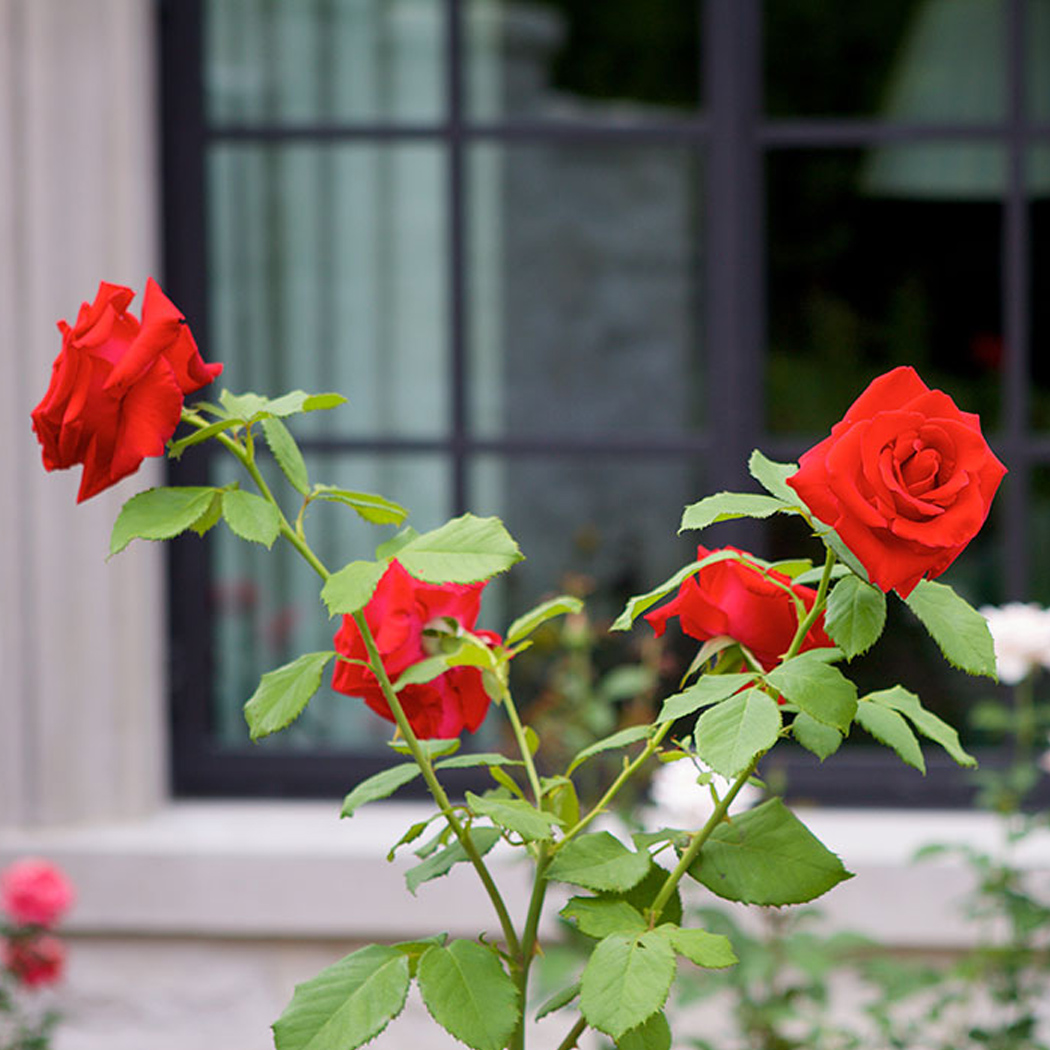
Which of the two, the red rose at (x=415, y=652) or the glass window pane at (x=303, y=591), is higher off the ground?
the red rose at (x=415, y=652)

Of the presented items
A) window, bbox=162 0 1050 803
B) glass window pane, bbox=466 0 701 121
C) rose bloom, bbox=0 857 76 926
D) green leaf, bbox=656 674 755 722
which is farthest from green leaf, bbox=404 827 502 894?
glass window pane, bbox=466 0 701 121

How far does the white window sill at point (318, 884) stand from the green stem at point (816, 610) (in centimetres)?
174

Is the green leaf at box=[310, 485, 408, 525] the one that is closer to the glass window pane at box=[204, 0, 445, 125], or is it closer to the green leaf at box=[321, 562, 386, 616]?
the green leaf at box=[321, 562, 386, 616]

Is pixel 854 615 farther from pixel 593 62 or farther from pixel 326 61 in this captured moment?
pixel 593 62

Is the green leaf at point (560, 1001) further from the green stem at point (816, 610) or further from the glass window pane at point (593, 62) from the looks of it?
the glass window pane at point (593, 62)

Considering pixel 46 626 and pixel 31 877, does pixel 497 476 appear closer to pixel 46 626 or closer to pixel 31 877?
pixel 46 626

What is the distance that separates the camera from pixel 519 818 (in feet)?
2.21

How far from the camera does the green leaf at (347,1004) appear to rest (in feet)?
2.10

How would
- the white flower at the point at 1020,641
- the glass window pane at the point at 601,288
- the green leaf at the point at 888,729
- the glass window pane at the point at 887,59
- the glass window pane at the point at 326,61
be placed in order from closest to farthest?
1. the green leaf at the point at 888,729
2. the white flower at the point at 1020,641
3. the glass window pane at the point at 326,61
4. the glass window pane at the point at 887,59
5. the glass window pane at the point at 601,288

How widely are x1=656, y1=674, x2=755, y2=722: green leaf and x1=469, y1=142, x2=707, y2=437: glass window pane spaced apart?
2.32 m

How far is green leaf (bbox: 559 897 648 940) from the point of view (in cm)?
66

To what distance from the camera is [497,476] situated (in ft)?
9.36

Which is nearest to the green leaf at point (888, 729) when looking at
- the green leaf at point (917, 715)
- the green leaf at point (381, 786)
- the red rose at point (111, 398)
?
the green leaf at point (917, 715)

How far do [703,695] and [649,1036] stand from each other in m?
0.16
